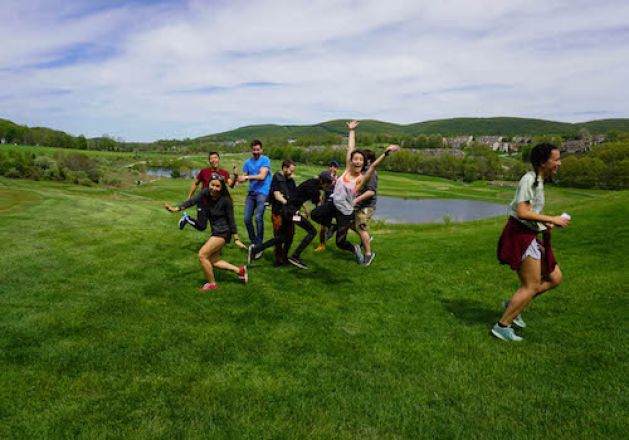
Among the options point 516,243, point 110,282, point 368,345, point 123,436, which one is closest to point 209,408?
point 123,436

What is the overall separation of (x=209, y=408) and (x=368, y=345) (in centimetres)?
A: 245

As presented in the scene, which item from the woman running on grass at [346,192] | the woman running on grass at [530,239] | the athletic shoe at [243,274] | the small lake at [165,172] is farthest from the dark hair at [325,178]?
the small lake at [165,172]

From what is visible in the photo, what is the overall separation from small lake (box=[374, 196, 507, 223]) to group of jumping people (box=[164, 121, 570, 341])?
2073 inches

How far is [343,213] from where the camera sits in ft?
26.2

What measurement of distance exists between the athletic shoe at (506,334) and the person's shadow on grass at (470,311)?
23.8 inches

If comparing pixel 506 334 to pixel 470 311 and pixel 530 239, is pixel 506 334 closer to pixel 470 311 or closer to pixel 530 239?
pixel 470 311

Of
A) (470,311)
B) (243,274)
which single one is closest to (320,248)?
(243,274)

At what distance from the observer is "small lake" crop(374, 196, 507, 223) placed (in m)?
65.9

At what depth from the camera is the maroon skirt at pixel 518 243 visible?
539 cm

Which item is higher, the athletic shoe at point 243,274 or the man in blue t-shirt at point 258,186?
the man in blue t-shirt at point 258,186

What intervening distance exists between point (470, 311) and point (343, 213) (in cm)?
305

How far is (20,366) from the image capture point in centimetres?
476

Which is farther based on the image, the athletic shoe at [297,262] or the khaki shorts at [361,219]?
the khaki shorts at [361,219]

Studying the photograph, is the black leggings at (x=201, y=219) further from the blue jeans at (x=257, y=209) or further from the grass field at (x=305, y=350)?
the blue jeans at (x=257, y=209)
